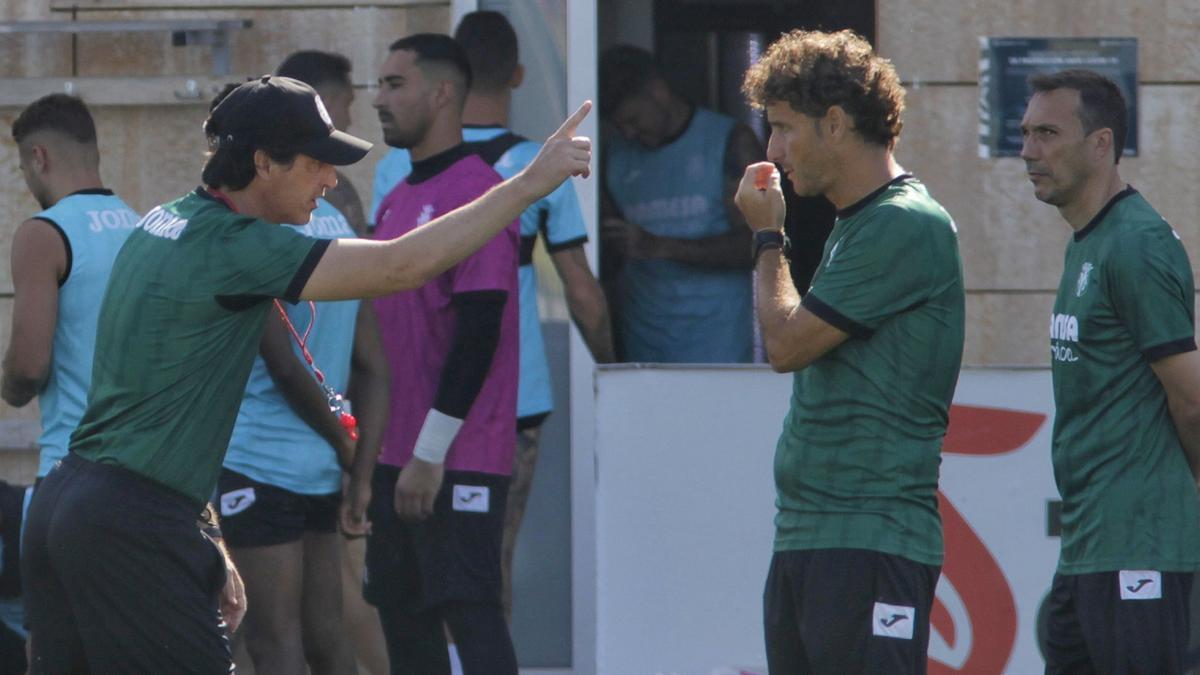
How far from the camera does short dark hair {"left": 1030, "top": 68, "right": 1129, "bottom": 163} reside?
14.6ft

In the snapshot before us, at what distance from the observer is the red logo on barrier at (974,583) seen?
5578 mm

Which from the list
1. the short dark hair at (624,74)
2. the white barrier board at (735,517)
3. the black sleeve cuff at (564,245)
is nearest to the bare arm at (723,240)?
the short dark hair at (624,74)

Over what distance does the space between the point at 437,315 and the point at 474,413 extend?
0.31 metres

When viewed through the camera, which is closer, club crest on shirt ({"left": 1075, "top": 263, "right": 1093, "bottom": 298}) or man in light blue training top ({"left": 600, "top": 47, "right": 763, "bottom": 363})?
club crest on shirt ({"left": 1075, "top": 263, "right": 1093, "bottom": 298})

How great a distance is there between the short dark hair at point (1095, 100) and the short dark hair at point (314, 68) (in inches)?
92.9

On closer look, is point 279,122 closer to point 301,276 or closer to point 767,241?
point 301,276

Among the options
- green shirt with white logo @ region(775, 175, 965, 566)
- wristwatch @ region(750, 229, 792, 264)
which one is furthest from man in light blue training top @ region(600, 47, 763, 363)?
green shirt with white logo @ region(775, 175, 965, 566)

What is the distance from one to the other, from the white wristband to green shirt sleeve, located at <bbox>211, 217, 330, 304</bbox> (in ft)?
5.21

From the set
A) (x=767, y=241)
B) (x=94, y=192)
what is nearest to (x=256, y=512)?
(x=94, y=192)

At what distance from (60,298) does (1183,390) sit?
9.77 ft

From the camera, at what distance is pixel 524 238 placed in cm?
565

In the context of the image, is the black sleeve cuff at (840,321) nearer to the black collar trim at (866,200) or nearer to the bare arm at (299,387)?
the black collar trim at (866,200)

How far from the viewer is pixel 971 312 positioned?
677 centimetres

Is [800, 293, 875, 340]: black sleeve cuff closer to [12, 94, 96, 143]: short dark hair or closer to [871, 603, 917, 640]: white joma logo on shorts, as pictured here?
[871, 603, 917, 640]: white joma logo on shorts
